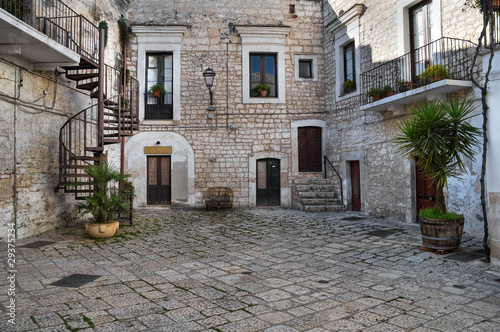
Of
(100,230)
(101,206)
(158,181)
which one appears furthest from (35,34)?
(158,181)

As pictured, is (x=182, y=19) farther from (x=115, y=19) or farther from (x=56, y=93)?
(x=56, y=93)

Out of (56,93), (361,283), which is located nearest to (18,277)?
(361,283)

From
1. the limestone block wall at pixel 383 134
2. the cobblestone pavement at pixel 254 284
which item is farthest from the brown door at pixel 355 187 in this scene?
the cobblestone pavement at pixel 254 284

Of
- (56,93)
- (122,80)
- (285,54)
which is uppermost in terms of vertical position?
(285,54)

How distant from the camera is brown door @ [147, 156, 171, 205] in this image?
39.4ft

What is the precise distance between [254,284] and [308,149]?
8.54 metres

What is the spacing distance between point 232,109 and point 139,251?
7.14 m

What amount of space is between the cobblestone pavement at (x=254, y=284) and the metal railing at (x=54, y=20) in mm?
4248

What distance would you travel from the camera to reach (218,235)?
7.47m

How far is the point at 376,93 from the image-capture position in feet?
29.7

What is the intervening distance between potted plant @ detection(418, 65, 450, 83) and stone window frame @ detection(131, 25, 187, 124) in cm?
749

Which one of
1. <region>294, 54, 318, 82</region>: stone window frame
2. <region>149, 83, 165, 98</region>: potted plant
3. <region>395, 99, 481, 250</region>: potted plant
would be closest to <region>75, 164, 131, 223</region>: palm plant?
<region>149, 83, 165, 98</region>: potted plant

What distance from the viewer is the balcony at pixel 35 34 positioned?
19.4 feet

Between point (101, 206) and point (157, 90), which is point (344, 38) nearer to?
point (157, 90)
